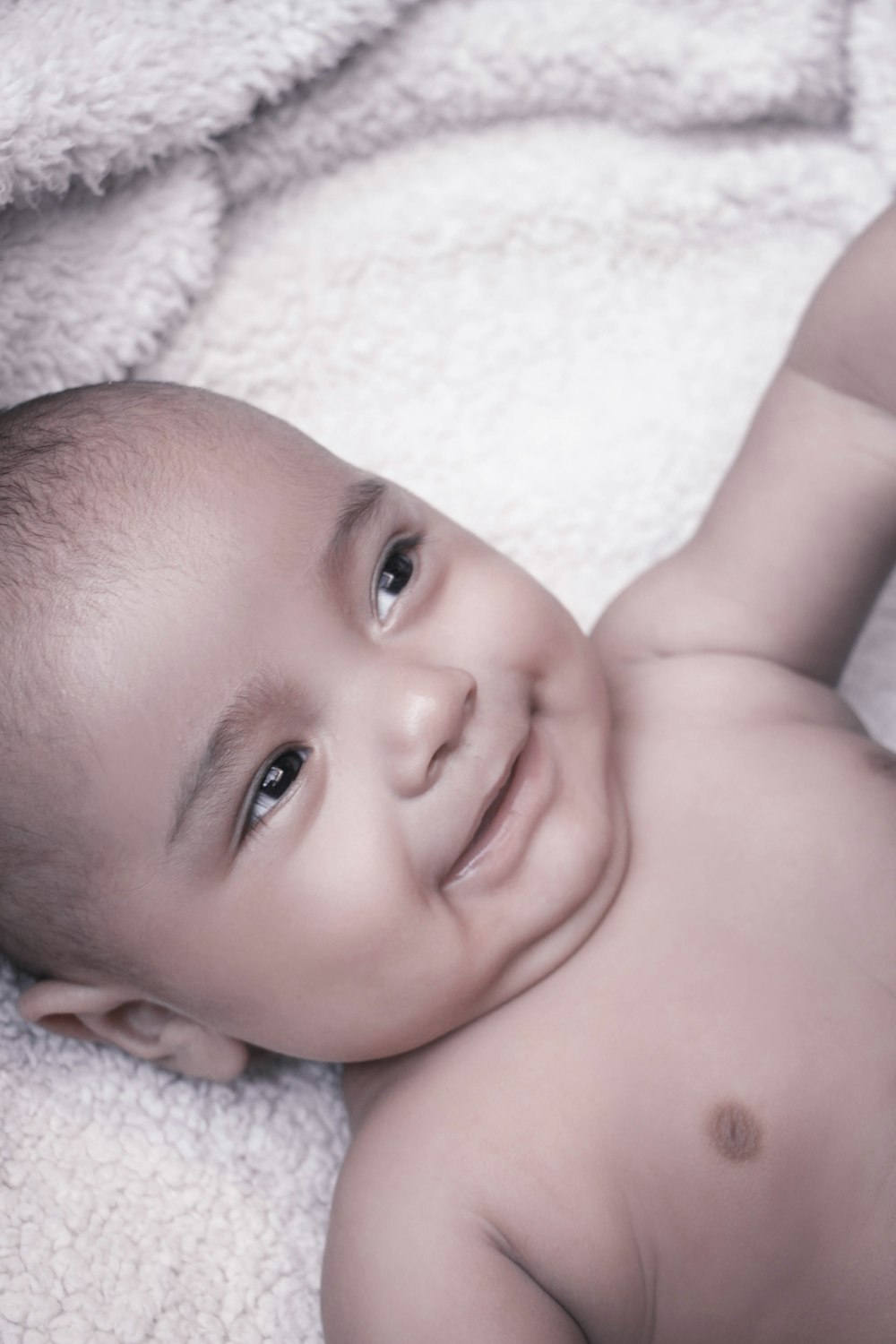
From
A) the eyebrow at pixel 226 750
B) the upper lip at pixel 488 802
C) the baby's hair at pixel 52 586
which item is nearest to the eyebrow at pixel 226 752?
the eyebrow at pixel 226 750

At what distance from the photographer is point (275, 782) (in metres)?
1.20

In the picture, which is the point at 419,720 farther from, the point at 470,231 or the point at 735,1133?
the point at 470,231

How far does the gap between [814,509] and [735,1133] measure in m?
0.65

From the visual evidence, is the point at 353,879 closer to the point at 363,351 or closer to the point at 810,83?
the point at 363,351

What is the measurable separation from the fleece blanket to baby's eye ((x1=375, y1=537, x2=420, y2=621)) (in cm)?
47

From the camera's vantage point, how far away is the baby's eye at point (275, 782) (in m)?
1.19

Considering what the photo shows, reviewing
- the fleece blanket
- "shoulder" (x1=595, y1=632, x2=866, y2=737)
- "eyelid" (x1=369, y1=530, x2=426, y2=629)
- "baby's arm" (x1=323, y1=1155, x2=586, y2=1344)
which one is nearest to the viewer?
"baby's arm" (x1=323, y1=1155, x2=586, y2=1344)

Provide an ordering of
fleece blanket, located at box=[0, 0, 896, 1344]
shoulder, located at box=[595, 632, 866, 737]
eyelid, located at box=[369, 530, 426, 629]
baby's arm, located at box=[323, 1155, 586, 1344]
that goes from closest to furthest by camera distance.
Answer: baby's arm, located at box=[323, 1155, 586, 1344] → eyelid, located at box=[369, 530, 426, 629] → shoulder, located at box=[595, 632, 866, 737] → fleece blanket, located at box=[0, 0, 896, 1344]

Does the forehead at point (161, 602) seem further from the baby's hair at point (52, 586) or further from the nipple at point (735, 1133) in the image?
the nipple at point (735, 1133)

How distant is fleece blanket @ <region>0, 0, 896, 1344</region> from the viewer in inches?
61.6

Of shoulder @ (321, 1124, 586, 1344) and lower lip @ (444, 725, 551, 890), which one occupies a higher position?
lower lip @ (444, 725, 551, 890)

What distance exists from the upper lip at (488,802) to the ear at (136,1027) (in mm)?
330

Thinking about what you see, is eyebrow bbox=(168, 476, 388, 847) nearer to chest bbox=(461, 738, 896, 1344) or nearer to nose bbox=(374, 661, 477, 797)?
nose bbox=(374, 661, 477, 797)

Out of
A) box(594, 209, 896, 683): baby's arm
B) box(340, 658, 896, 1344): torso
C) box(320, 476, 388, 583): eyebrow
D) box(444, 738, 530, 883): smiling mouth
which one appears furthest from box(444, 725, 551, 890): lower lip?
box(594, 209, 896, 683): baby's arm
